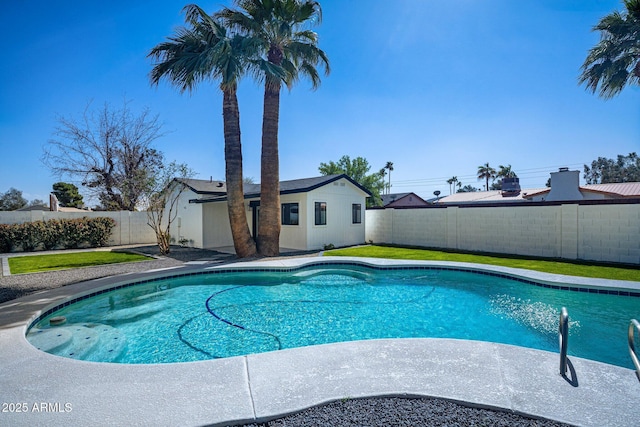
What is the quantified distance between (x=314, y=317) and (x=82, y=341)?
13.0 feet

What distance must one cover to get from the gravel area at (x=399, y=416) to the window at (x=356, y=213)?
45.0 ft

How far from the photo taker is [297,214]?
14664 mm

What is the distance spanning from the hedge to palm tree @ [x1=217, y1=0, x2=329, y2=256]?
409 inches

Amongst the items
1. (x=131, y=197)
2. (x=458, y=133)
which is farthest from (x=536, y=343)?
(x=131, y=197)

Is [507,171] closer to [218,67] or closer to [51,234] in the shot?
[218,67]

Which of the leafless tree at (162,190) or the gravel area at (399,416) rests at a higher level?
the leafless tree at (162,190)

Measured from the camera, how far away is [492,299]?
7.34m

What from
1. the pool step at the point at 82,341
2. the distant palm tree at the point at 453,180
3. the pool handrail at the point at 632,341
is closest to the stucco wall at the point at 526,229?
the pool handrail at the point at 632,341

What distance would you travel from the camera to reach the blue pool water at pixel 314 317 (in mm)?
4918

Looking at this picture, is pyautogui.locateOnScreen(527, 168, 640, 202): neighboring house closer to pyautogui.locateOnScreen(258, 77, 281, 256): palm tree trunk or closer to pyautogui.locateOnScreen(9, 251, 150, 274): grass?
pyautogui.locateOnScreen(258, 77, 281, 256): palm tree trunk

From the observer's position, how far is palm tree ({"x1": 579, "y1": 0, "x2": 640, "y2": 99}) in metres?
12.4

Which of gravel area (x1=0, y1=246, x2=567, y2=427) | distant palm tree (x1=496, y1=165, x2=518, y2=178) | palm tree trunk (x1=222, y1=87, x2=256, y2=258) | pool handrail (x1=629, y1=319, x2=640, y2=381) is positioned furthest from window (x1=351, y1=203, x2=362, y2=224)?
distant palm tree (x1=496, y1=165, x2=518, y2=178)

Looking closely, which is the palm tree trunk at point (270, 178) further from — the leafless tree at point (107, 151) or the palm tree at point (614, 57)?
the palm tree at point (614, 57)

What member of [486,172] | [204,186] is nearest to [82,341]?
[204,186]
